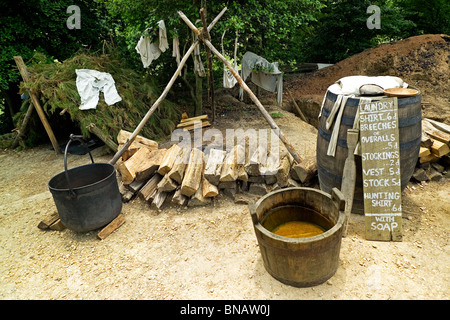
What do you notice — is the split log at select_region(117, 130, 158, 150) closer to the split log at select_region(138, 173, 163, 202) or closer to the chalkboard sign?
the split log at select_region(138, 173, 163, 202)

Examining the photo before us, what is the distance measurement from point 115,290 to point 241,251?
5.37 feet

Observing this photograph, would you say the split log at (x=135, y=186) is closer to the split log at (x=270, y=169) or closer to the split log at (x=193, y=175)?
the split log at (x=193, y=175)

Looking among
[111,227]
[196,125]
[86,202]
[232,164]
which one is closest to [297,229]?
[232,164]

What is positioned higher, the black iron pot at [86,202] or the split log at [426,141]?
the split log at [426,141]

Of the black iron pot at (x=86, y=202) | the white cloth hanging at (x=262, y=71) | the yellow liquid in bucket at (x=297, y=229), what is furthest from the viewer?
the white cloth hanging at (x=262, y=71)

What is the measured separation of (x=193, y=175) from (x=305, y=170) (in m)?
1.95

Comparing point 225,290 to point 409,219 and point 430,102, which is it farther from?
point 430,102

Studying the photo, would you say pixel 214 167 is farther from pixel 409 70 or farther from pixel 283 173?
pixel 409 70

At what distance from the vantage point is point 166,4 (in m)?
7.90

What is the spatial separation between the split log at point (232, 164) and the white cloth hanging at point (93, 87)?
412 centimetres

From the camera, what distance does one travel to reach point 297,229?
3506 millimetres

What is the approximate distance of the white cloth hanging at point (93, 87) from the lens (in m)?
6.93

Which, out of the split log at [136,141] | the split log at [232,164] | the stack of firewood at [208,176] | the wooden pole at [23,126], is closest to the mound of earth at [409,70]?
the stack of firewood at [208,176]

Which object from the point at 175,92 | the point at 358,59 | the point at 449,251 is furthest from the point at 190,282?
the point at 358,59
